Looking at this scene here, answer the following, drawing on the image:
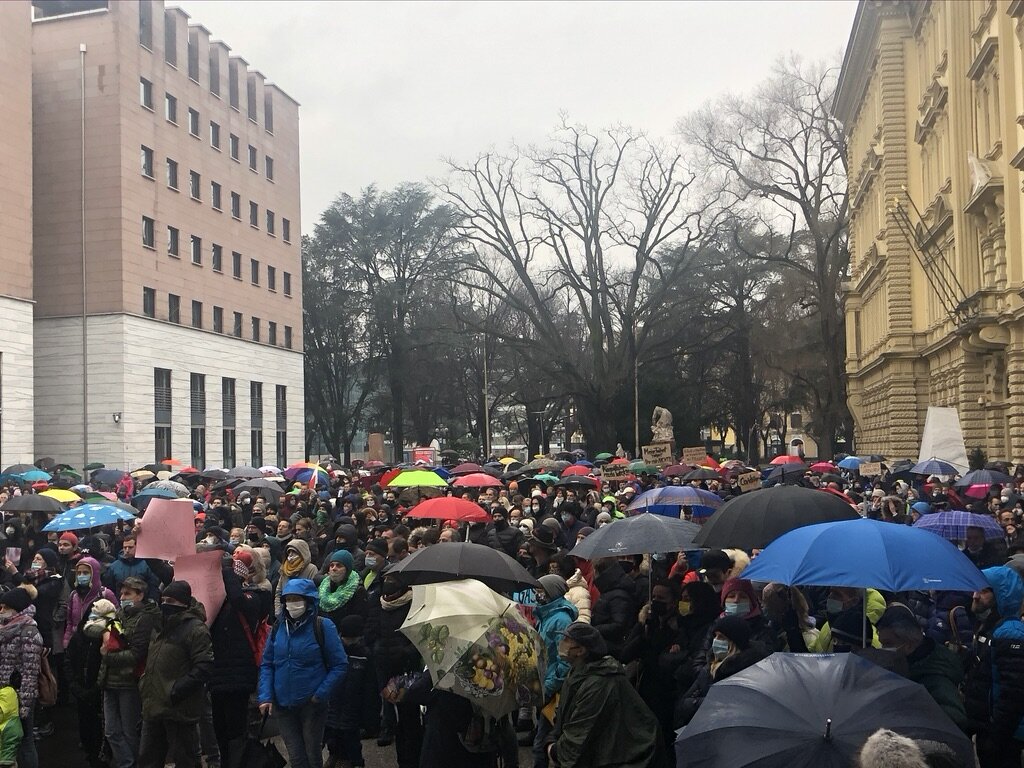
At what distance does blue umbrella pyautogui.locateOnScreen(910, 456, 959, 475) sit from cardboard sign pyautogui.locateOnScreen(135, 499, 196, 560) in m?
13.6

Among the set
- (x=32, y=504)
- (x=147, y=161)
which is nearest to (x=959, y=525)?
(x=32, y=504)

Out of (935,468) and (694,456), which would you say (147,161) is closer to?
(694,456)

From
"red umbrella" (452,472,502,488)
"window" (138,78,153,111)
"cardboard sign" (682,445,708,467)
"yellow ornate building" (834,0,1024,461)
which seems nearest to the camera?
"red umbrella" (452,472,502,488)

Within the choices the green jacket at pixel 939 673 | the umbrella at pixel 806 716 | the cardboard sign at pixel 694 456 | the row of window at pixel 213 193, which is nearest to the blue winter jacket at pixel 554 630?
the green jacket at pixel 939 673

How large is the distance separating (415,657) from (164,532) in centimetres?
365

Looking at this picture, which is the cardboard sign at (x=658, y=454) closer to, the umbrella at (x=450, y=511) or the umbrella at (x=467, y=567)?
→ the umbrella at (x=450, y=511)

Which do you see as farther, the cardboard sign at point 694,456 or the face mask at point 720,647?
the cardboard sign at point 694,456

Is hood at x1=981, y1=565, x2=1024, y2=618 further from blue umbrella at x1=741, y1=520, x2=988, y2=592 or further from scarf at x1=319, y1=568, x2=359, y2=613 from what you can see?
scarf at x1=319, y1=568, x2=359, y2=613

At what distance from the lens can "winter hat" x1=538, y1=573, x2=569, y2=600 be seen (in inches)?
325

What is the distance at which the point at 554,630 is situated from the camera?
8.04m

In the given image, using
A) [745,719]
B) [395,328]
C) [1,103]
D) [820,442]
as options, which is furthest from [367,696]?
[395,328]

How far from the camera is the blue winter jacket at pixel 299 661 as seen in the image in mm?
7758

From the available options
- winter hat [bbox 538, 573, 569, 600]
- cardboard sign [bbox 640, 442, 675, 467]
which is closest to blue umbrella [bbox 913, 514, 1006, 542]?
winter hat [bbox 538, 573, 569, 600]

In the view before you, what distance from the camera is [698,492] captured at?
14.3 m
